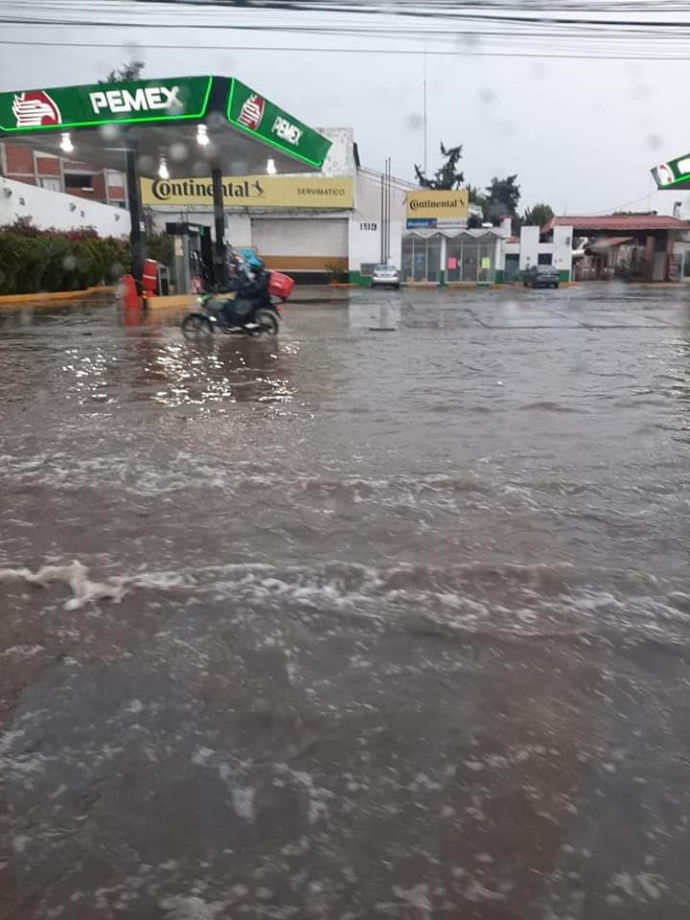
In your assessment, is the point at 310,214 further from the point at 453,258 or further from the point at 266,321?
the point at 266,321

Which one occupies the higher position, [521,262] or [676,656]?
[521,262]

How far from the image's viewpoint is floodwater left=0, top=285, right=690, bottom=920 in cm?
204

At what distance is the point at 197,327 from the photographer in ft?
46.6

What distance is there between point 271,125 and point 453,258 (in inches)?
1149

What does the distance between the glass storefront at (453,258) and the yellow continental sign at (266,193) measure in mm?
5393

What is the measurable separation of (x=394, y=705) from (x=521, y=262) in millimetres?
48517

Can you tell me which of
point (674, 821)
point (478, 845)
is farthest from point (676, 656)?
point (478, 845)

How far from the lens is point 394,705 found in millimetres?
2752

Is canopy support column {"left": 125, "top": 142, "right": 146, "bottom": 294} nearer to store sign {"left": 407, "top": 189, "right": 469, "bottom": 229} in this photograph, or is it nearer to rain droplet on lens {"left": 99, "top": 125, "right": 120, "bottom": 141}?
rain droplet on lens {"left": 99, "top": 125, "right": 120, "bottom": 141}

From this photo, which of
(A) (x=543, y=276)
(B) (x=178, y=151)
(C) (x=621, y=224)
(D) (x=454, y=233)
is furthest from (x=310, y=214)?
(B) (x=178, y=151)

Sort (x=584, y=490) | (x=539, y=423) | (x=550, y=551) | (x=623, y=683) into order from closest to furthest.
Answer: (x=623, y=683)
(x=550, y=551)
(x=584, y=490)
(x=539, y=423)

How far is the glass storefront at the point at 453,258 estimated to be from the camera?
152 feet

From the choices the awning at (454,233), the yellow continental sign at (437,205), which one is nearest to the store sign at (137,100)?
the awning at (454,233)

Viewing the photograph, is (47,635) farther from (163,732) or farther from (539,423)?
(539,423)
